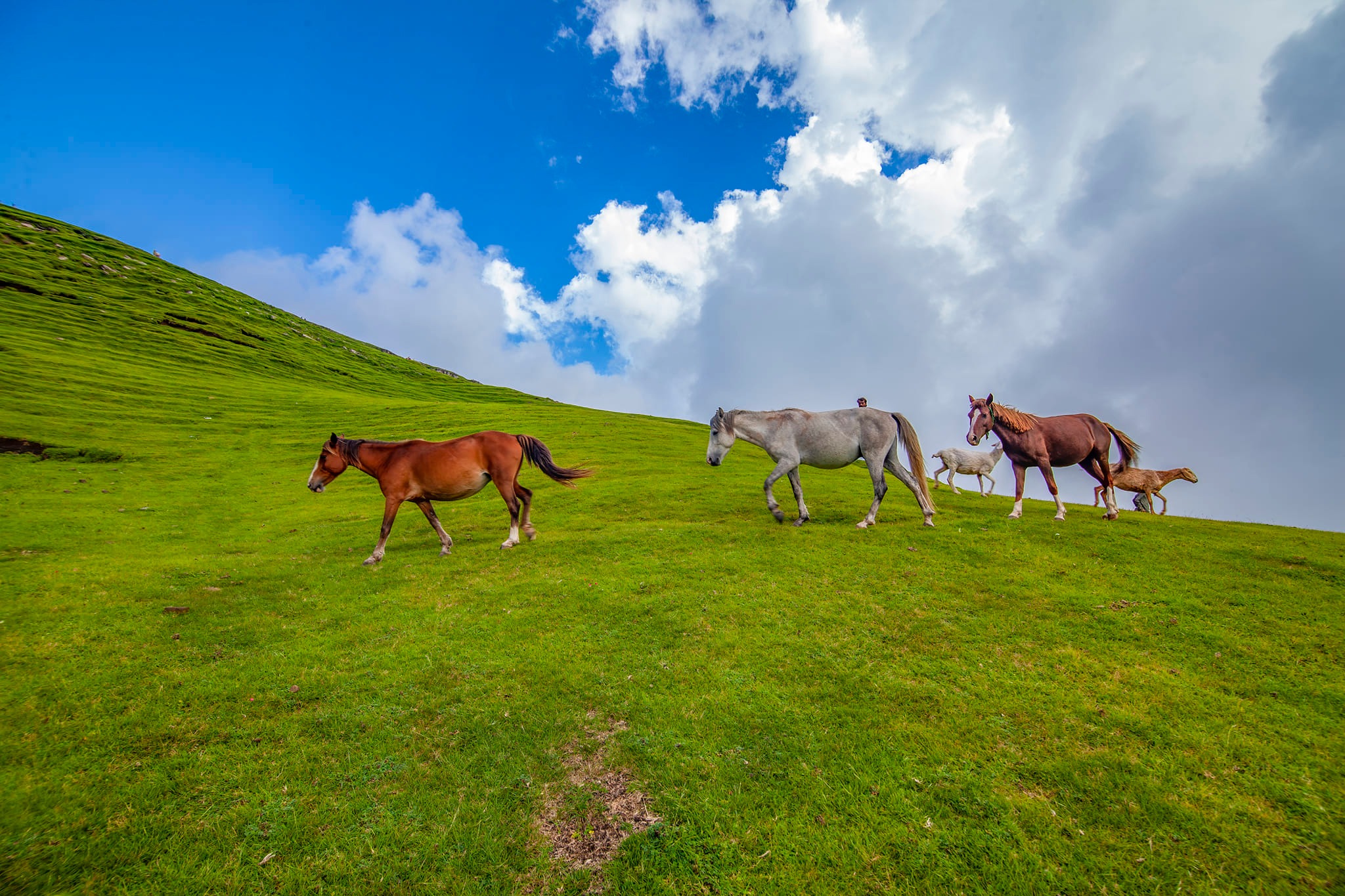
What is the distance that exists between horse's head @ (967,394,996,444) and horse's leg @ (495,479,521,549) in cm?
1213

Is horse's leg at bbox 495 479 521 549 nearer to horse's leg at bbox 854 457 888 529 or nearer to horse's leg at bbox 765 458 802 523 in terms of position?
horse's leg at bbox 765 458 802 523

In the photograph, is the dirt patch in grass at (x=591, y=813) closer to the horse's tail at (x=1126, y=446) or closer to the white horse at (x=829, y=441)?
the white horse at (x=829, y=441)

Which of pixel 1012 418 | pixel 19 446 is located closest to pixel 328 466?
pixel 1012 418

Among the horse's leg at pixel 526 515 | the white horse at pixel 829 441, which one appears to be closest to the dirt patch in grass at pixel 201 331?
the horse's leg at pixel 526 515

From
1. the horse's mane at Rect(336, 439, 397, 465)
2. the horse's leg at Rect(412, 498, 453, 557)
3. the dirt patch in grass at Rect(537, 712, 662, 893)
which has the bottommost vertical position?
the dirt patch in grass at Rect(537, 712, 662, 893)

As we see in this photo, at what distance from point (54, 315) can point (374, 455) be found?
197ft

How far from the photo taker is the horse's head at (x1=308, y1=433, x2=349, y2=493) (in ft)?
39.5

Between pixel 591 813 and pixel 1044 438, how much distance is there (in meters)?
14.7

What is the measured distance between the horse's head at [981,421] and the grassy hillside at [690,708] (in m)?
2.36

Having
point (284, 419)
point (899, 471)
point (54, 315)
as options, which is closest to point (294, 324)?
point (54, 315)

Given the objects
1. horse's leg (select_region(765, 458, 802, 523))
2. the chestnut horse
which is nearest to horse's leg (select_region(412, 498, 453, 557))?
the chestnut horse

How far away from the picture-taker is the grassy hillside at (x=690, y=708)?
4.09 meters

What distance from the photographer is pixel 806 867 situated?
13.2 ft

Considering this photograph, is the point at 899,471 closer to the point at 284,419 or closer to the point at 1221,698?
the point at 1221,698
